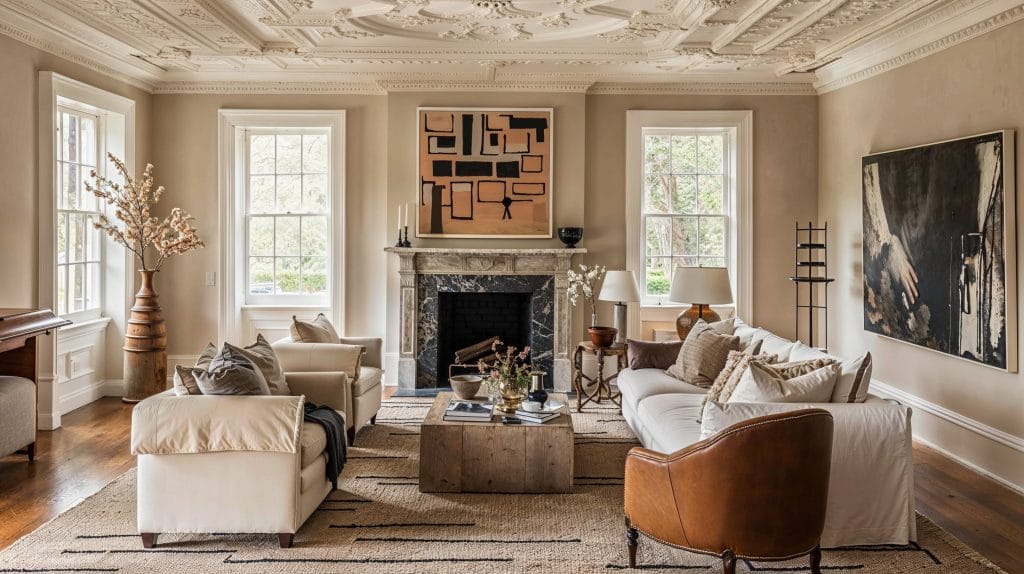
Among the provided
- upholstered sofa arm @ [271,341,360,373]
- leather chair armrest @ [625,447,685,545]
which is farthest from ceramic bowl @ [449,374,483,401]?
leather chair armrest @ [625,447,685,545]

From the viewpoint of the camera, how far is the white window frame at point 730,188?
21.9ft

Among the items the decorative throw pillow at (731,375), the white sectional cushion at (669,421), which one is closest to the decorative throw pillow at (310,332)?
the white sectional cushion at (669,421)

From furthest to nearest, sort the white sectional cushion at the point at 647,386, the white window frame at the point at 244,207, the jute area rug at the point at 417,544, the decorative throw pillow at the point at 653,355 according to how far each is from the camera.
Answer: the white window frame at the point at 244,207 < the decorative throw pillow at the point at 653,355 < the white sectional cushion at the point at 647,386 < the jute area rug at the point at 417,544

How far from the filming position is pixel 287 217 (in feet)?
22.6

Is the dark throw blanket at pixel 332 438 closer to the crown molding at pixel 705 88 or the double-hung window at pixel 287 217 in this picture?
the double-hung window at pixel 287 217

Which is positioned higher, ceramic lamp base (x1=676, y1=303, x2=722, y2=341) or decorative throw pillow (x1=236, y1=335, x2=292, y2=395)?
ceramic lamp base (x1=676, y1=303, x2=722, y2=341)

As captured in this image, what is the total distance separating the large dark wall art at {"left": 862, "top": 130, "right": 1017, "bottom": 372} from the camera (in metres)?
4.13

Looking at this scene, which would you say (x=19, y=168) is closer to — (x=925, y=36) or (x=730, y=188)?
(x=730, y=188)

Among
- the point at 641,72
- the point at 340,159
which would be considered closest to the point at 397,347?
the point at 340,159

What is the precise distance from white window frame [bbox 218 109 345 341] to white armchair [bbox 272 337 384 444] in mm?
1475

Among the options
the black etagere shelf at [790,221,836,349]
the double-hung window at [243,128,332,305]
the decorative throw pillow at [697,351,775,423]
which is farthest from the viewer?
the double-hung window at [243,128,332,305]

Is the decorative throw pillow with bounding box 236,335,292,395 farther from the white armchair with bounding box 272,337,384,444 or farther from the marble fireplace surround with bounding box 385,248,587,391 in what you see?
the marble fireplace surround with bounding box 385,248,587,391

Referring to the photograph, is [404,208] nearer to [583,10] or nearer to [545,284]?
[545,284]

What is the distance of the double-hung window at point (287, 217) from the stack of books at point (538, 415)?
3.45m
